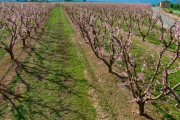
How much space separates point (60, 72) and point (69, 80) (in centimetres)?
133

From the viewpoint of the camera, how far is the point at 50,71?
34.5 feet

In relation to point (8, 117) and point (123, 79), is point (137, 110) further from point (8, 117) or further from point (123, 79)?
point (8, 117)

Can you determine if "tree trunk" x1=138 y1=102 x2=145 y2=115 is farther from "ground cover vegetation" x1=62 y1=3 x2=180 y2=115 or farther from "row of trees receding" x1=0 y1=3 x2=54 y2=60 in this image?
"row of trees receding" x1=0 y1=3 x2=54 y2=60

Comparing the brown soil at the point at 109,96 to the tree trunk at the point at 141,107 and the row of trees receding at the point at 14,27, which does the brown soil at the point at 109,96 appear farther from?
the row of trees receding at the point at 14,27

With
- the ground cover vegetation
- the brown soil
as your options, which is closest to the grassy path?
the brown soil

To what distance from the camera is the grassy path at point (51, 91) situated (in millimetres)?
6717

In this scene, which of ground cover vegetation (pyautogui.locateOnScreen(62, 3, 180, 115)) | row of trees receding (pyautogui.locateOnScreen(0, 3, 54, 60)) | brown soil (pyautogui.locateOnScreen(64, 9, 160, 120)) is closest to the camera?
ground cover vegetation (pyautogui.locateOnScreen(62, 3, 180, 115))

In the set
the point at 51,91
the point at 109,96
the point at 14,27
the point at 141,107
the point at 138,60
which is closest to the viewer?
the point at 141,107

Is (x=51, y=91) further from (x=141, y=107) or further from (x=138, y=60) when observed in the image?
(x=138, y=60)

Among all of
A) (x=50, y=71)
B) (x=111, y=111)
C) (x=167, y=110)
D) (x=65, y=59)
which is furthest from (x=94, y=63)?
(x=167, y=110)

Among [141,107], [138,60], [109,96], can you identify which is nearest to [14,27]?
[138,60]

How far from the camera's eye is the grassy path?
6.72 meters

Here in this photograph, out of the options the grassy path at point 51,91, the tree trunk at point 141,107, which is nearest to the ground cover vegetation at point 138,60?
the tree trunk at point 141,107

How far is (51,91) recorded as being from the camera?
27.2 feet
